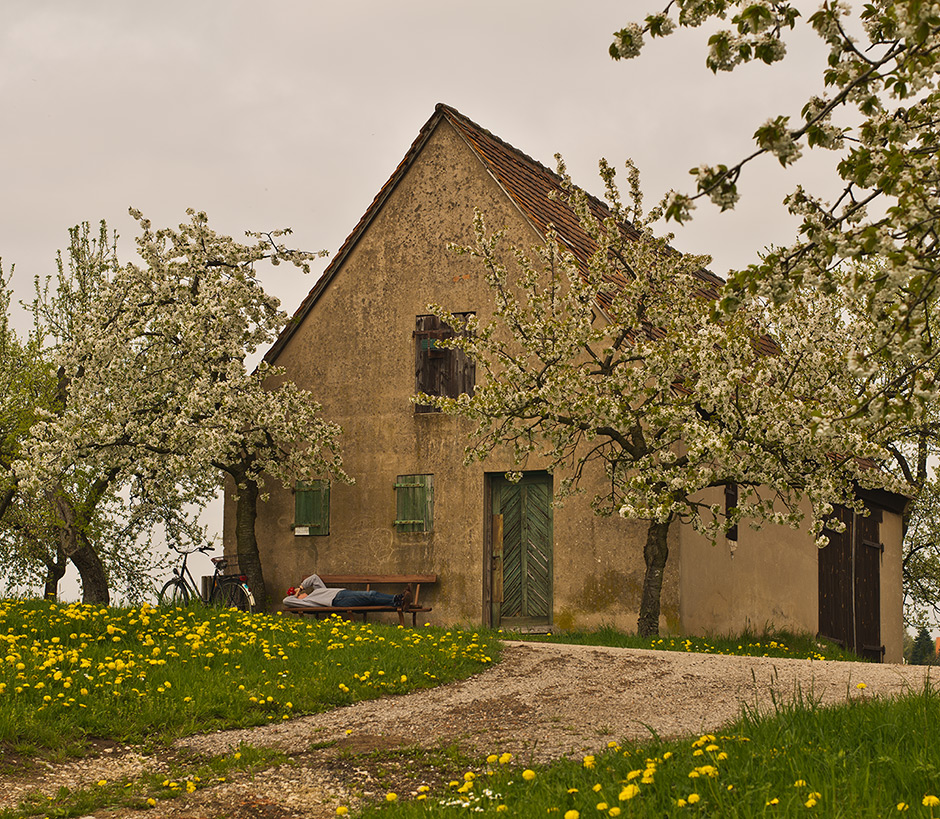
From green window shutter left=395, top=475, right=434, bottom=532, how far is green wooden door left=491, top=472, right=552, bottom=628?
117 centimetres

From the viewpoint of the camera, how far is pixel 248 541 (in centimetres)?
1877

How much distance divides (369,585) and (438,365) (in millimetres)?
4027

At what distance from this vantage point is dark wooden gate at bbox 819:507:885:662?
815 inches

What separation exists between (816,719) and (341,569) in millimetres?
12642

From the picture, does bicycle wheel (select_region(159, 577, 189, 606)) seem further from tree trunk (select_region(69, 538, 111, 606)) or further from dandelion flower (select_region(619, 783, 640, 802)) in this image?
dandelion flower (select_region(619, 783, 640, 802))

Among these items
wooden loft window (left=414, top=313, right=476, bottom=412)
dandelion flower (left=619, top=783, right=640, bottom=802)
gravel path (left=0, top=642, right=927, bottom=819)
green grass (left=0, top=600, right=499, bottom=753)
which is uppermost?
Answer: wooden loft window (left=414, top=313, right=476, bottom=412)

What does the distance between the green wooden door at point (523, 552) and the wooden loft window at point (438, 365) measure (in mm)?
1935

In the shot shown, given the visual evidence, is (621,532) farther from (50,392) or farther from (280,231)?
(50,392)

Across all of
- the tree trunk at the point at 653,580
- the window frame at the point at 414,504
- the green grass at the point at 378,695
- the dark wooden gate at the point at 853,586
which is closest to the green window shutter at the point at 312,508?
the window frame at the point at 414,504

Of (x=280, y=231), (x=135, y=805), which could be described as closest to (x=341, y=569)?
(x=280, y=231)

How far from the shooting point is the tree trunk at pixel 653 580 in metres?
14.9

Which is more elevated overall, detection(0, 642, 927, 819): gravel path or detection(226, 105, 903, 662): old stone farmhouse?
detection(226, 105, 903, 662): old stone farmhouse

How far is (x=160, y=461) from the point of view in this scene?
1844 cm

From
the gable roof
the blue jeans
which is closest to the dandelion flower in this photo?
the blue jeans
